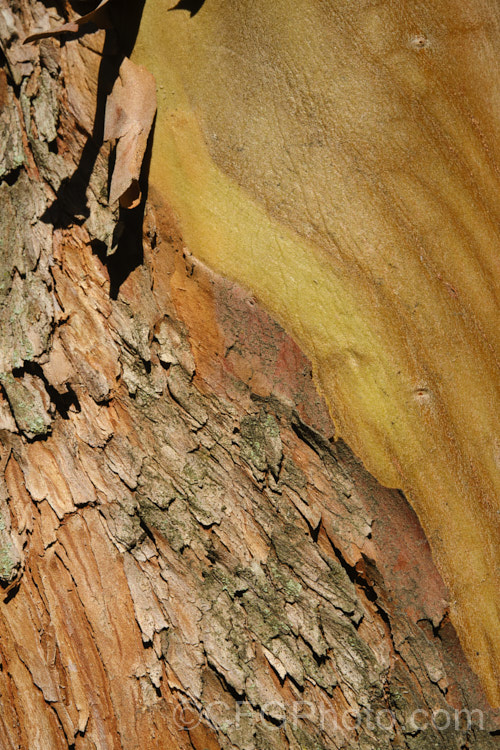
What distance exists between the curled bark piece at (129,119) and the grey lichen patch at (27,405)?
60 centimetres

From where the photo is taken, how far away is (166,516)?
5.01 ft

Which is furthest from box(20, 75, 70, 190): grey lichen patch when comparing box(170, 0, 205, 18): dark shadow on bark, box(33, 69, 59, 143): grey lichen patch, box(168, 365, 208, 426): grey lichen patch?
box(168, 365, 208, 426): grey lichen patch

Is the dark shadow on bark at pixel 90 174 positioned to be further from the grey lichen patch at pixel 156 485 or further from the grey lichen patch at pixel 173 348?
the grey lichen patch at pixel 156 485

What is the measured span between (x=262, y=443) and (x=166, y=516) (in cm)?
35

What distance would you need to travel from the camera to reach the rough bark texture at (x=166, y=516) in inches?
56.0

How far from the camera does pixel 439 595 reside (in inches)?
54.5

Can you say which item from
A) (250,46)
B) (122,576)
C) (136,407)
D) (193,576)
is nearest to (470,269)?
(250,46)

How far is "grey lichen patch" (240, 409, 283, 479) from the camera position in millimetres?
1464

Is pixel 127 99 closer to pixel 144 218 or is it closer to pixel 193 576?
pixel 144 218

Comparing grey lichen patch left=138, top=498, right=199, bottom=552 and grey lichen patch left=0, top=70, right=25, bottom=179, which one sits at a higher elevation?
grey lichen patch left=0, top=70, right=25, bottom=179

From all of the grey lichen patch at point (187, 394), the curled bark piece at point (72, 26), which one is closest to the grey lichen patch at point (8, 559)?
the grey lichen patch at point (187, 394)

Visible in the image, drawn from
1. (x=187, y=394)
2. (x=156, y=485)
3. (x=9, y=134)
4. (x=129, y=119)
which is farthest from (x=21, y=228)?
(x=156, y=485)
